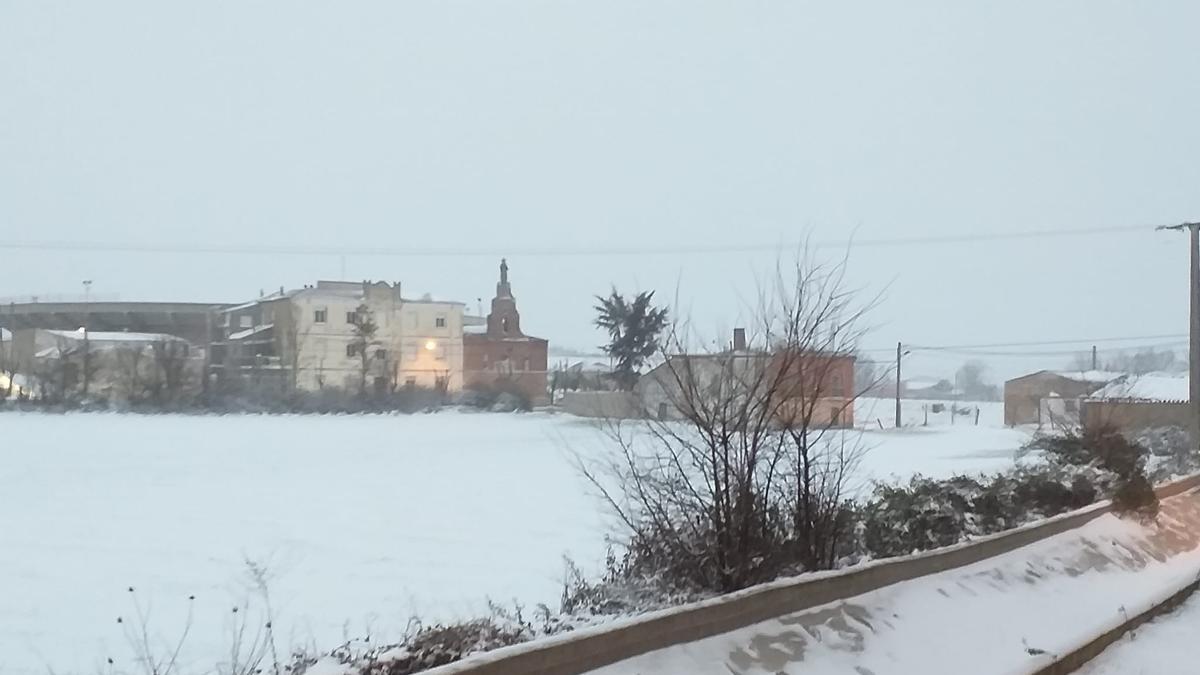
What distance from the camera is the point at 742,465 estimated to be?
11586mm

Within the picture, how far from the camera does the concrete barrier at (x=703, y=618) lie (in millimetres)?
6105

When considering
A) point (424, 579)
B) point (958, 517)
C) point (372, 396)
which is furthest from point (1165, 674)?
point (372, 396)

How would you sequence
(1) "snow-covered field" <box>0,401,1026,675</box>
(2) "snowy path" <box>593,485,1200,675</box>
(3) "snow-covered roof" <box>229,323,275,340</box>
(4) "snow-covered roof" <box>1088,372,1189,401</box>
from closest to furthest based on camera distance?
(2) "snowy path" <box>593,485,1200,675</box>
(1) "snow-covered field" <box>0,401,1026,675</box>
(4) "snow-covered roof" <box>1088,372,1189,401</box>
(3) "snow-covered roof" <box>229,323,275,340</box>

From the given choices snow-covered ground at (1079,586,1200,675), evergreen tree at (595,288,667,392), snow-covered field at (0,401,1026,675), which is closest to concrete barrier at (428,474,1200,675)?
snow-covered ground at (1079,586,1200,675)

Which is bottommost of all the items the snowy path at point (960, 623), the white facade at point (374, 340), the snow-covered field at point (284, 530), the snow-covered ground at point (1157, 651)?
the snow-covered field at point (284, 530)

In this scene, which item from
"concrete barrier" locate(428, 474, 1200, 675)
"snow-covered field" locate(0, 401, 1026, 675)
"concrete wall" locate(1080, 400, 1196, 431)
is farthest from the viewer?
"concrete wall" locate(1080, 400, 1196, 431)

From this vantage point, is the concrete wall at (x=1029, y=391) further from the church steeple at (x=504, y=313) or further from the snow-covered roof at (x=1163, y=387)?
the church steeple at (x=504, y=313)

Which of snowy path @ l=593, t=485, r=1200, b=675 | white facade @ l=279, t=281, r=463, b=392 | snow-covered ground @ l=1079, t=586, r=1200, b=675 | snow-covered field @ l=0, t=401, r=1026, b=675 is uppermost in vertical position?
white facade @ l=279, t=281, r=463, b=392

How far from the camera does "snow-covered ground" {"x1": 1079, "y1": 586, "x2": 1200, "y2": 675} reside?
9734 millimetres

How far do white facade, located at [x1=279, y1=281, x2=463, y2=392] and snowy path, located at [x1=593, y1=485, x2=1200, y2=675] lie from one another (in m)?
67.1

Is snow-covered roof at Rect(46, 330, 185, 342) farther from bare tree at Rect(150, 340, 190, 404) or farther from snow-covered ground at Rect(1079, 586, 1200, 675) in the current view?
snow-covered ground at Rect(1079, 586, 1200, 675)

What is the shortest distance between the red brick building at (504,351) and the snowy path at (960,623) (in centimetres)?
6949

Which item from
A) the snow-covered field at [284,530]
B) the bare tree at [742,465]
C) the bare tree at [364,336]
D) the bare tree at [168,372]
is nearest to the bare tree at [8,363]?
the bare tree at [168,372]

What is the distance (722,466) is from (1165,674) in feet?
13.6
